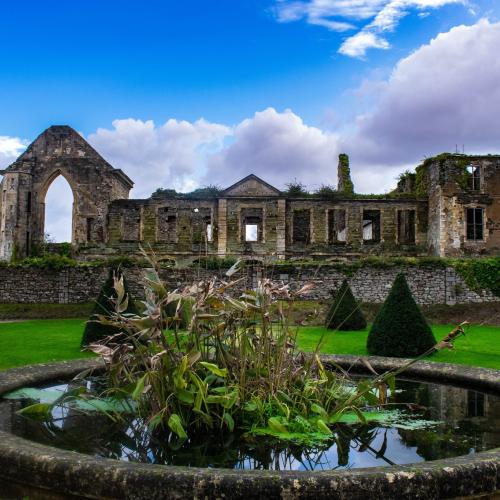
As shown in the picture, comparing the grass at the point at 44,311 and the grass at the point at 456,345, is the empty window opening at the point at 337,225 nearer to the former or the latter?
the grass at the point at 456,345

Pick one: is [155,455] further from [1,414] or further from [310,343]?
[310,343]

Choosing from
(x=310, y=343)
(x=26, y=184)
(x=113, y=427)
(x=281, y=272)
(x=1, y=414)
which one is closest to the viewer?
(x=113, y=427)

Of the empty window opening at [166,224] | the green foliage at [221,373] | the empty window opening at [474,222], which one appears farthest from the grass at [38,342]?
the empty window opening at [474,222]

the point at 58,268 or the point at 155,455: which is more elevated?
the point at 58,268

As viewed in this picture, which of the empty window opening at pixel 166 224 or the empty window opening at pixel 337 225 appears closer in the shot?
the empty window opening at pixel 166 224

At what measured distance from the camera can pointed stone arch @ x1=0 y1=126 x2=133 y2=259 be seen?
3609 centimetres

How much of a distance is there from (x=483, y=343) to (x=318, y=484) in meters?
14.2

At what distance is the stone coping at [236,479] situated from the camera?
3125 mm

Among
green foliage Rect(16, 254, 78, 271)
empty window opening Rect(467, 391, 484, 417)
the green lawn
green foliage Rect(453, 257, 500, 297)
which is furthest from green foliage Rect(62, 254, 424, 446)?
green foliage Rect(16, 254, 78, 271)

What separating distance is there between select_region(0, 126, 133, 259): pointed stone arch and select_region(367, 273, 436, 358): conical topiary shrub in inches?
1001

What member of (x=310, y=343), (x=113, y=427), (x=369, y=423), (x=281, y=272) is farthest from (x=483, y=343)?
(x=113, y=427)

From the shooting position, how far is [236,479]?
314 cm

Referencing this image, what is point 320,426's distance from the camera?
4.34 m

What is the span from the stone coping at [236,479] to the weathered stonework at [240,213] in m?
31.6
